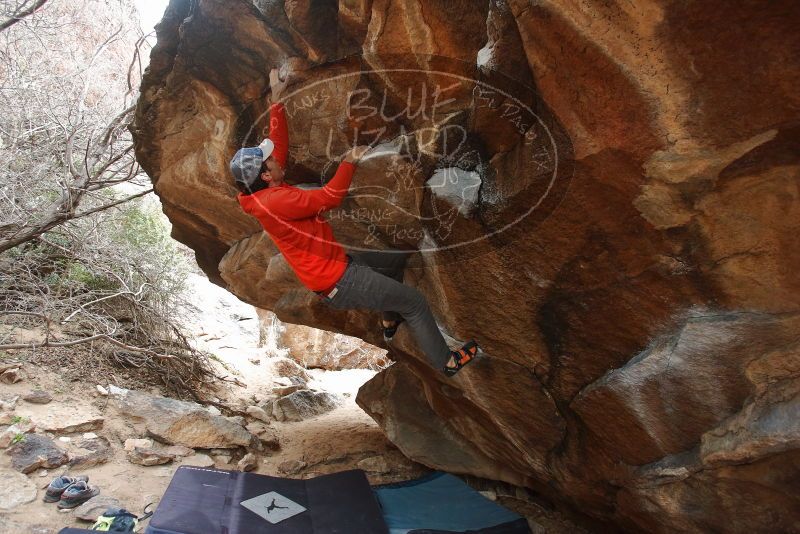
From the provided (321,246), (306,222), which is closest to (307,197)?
(306,222)

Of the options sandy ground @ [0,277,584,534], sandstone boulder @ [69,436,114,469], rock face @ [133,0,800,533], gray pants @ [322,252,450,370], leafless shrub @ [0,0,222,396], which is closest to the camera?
rock face @ [133,0,800,533]

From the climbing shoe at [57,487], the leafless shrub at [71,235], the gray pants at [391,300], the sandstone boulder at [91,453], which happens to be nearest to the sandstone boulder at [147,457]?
the sandstone boulder at [91,453]

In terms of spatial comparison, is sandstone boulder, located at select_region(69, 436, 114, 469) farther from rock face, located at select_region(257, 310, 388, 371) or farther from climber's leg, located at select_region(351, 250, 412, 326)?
rock face, located at select_region(257, 310, 388, 371)

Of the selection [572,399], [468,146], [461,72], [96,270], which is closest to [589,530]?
[572,399]

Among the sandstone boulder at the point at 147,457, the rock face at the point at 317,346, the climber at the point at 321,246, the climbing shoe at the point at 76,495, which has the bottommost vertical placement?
the climbing shoe at the point at 76,495

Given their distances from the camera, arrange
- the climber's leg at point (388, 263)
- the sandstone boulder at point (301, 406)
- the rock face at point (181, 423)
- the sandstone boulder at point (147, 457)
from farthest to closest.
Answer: the sandstone boulder at point (301, 406) < the rock face at point (181, 423) < the sandstone boulder at point (147, 457) < the climber's leg at point (388, 263)

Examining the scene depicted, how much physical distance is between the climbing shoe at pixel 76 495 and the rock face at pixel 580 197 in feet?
8.29

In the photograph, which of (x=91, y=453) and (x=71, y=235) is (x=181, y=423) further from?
(x=71, y=235)

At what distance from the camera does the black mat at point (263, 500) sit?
136 inches

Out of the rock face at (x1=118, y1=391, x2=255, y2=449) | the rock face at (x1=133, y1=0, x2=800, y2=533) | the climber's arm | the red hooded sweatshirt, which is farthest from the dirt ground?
the climber's arm

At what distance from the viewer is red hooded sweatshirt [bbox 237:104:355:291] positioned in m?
2.82

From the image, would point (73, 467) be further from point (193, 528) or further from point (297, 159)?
point (297, 159)

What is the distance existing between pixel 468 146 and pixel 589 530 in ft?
10.7

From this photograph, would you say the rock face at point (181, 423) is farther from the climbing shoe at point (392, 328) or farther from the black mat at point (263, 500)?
the climbing shoe at point (392, 328)
